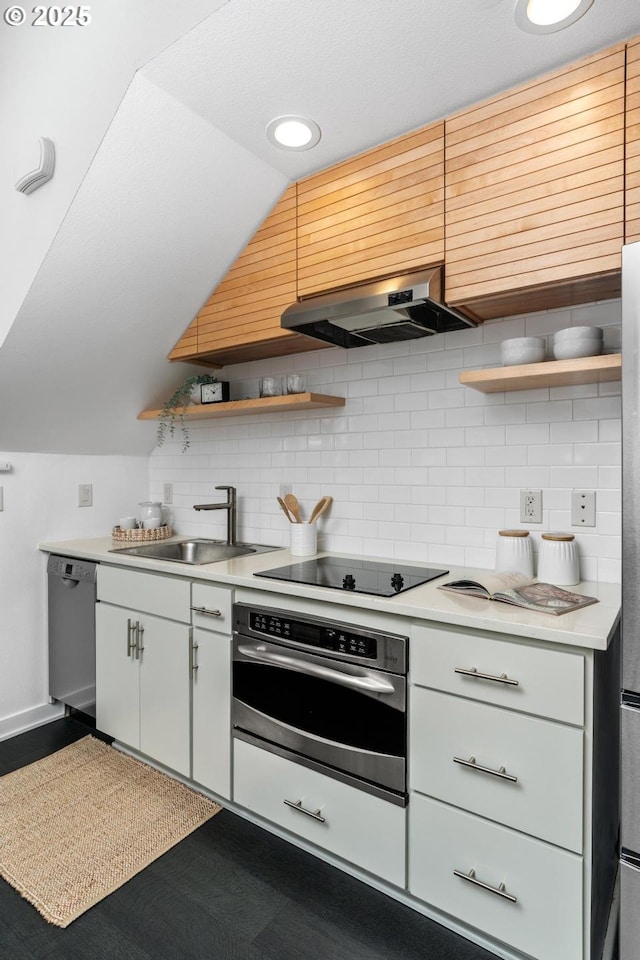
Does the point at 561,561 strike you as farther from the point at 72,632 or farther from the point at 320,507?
the point at 72,632

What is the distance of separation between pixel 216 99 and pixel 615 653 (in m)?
2.20

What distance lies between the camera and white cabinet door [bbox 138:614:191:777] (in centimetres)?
224

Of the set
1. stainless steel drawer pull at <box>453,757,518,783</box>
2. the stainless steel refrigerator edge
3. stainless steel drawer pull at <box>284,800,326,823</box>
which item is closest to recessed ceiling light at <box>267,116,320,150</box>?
the stainless steel refrigerator edge

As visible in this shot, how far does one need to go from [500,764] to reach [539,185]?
1673 millimetres

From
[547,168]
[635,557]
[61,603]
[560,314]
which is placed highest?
[547,168]

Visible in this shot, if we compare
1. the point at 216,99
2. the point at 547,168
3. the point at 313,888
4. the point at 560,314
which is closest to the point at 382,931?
the point at 313,888

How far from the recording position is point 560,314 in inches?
77.8

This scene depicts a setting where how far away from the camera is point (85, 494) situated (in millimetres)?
3111

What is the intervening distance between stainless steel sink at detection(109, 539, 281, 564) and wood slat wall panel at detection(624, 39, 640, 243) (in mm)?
1908

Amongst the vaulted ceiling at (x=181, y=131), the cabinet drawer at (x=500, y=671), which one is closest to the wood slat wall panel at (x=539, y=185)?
the vaulted ceiling at (x=181, y=131)

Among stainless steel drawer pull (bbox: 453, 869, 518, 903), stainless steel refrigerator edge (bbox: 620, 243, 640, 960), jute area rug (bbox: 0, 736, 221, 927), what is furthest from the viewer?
jute area rug (bbox: 0, 736, 221, 927)

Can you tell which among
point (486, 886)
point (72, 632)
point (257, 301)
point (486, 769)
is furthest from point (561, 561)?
point (72, 632)

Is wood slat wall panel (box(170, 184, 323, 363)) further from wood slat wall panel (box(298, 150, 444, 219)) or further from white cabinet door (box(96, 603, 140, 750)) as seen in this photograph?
white cabinet door (box(96, 603, 140, 750))

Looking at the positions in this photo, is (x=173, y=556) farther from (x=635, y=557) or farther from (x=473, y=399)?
(x=635, y=557)
